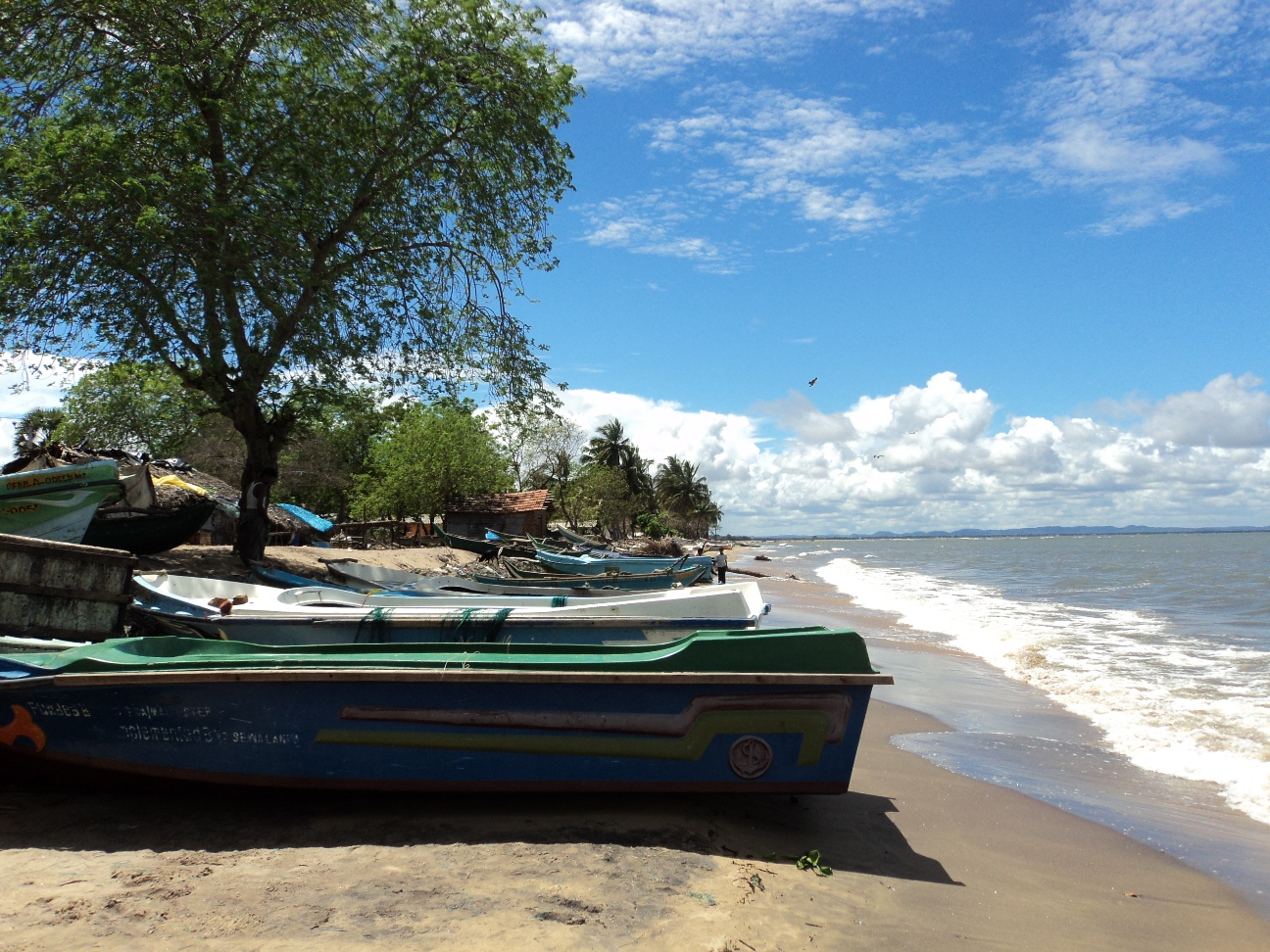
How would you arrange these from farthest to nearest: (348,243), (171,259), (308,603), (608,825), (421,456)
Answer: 1. (421,456)
2. (348,243)
3. (171,259)
4. (308,603)
5. (608,825)

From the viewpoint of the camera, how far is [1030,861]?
15.2ft

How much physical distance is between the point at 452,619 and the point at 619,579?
10.5 m

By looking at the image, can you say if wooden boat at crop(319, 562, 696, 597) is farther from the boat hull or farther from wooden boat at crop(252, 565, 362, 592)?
the boat hull

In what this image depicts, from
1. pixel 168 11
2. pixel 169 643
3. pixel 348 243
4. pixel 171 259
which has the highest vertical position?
pixel 168 11

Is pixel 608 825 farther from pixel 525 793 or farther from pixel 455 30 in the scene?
pixel 455 30

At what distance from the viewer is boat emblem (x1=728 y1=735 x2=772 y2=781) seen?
459 cm

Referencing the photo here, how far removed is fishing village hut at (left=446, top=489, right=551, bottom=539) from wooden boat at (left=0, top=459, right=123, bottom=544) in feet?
78.8

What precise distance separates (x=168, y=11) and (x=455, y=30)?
4.40 m

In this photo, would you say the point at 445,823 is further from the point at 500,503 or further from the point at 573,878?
the point at 500,503

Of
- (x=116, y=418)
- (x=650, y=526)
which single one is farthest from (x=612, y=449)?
(x=116, y=418)

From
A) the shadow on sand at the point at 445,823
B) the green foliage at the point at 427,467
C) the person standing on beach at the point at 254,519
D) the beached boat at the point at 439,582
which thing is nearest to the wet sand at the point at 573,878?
the shadow on sand at the point at 445,823

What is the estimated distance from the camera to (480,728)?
179 inches

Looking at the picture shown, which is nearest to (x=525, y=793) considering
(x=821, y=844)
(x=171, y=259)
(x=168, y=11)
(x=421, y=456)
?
(x=821, y=844)

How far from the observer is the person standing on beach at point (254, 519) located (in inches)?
540
